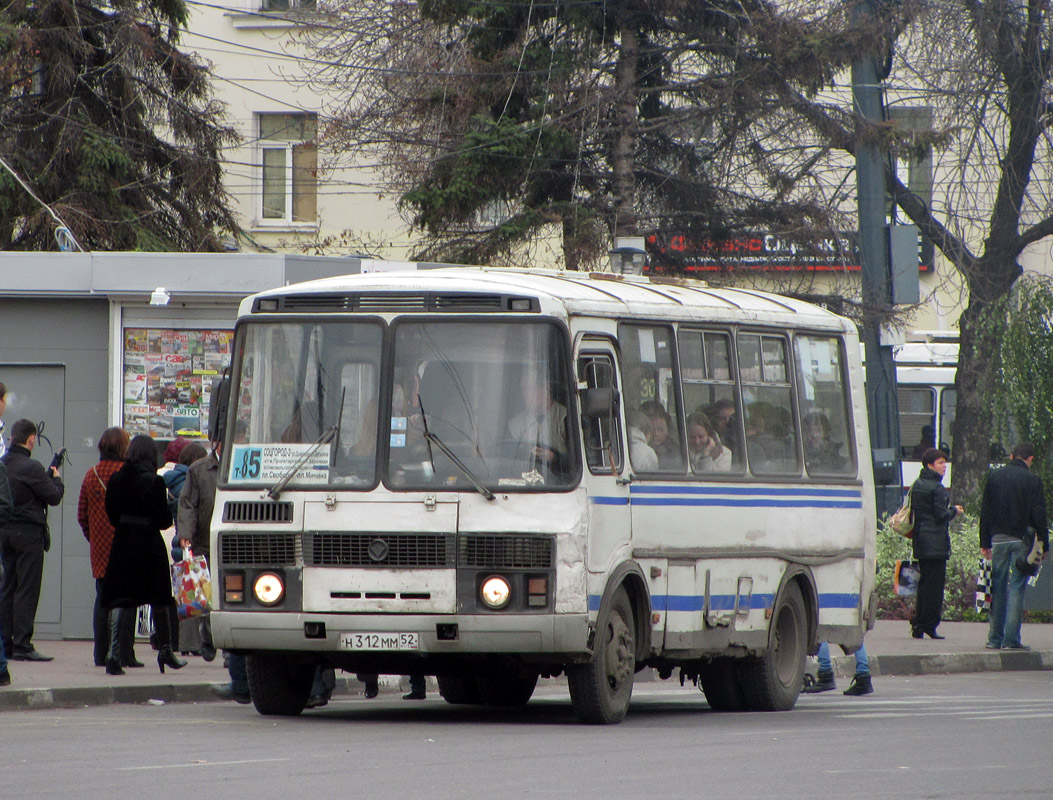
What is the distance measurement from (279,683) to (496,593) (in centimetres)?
184

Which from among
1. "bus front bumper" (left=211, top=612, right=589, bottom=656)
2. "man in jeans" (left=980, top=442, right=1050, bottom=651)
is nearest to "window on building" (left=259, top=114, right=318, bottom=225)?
"man in jeans" (left=980, top=442, right=1050, bottom=651)

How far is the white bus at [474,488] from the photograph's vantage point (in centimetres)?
1059

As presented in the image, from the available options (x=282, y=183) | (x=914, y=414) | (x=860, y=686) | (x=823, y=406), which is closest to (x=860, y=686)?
(x=860, y=686)

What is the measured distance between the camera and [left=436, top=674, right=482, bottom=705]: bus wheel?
13.2m

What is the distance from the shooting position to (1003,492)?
57.9 ft

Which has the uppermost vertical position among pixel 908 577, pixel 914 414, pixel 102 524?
pixel 914 414

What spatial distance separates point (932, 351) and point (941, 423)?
4.58 feet

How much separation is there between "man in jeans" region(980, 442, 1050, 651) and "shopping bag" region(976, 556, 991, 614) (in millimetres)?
1281

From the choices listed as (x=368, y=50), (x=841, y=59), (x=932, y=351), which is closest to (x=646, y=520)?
(x=841, y=59)

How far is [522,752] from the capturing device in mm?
9406

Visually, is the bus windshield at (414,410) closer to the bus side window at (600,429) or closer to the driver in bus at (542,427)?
the driver in bus at (542,427)

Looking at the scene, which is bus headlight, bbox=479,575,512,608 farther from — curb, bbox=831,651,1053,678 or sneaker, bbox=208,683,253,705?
curb, bbox=831,651,1053,678

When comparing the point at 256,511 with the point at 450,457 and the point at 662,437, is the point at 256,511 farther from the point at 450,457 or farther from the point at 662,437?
the point at 662,437

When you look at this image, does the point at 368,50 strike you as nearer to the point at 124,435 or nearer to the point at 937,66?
the point at 937,66
